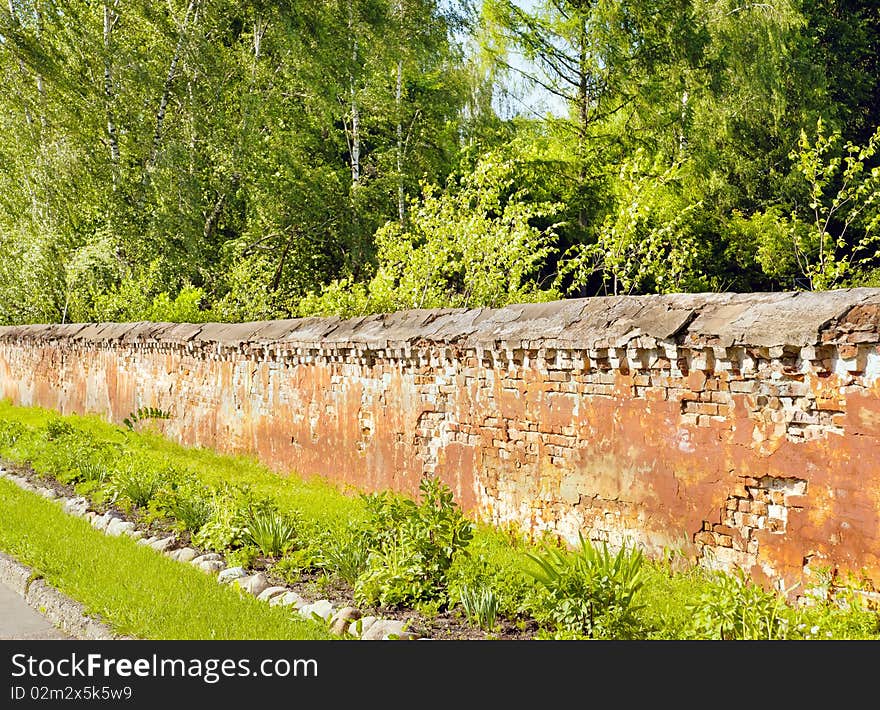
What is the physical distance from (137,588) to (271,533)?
118 centimetres

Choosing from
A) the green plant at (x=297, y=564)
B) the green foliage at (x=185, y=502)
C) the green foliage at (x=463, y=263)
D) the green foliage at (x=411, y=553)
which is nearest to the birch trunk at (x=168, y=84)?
the green foliage at (x=463, y=263)

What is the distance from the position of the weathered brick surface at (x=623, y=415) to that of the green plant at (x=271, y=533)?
4.93 feet

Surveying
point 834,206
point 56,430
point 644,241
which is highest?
point 834,206

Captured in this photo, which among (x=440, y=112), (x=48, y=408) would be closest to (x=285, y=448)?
(x=48, y=408)

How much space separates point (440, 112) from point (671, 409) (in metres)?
18.4

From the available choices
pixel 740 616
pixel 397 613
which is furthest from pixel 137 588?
pixel 740 616

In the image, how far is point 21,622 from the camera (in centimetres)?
610

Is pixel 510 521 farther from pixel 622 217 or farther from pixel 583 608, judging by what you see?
pixel 622 217

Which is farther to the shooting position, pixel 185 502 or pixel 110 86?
pixel 110 86

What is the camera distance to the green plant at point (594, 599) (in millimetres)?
4703

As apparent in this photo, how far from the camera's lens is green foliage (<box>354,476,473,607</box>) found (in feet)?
18.5

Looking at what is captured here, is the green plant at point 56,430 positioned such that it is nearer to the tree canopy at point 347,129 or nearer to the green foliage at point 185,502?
the green foliage at point 185,502

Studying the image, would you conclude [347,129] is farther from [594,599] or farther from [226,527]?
[594,599]

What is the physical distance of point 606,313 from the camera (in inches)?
254
